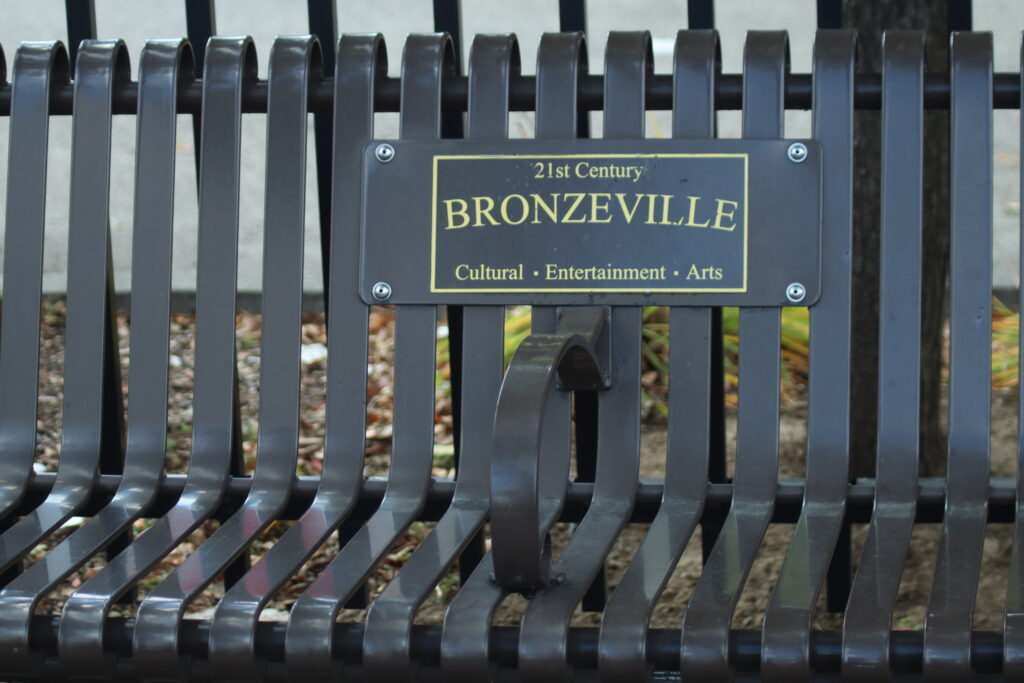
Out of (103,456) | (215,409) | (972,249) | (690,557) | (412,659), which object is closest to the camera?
(412,659)

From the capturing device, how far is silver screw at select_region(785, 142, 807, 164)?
1.73 metres

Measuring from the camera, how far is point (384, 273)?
1.81 meters

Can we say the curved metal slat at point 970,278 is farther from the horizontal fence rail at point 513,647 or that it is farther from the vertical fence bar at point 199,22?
the vertical fence bar at point 199,22

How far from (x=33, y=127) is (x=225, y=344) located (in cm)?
Answer: 40

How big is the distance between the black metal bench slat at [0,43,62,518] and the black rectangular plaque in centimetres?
45

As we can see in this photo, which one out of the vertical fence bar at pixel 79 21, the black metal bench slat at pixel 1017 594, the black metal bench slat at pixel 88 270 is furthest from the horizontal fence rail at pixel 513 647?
the vertical fence bar at pixel 79 21

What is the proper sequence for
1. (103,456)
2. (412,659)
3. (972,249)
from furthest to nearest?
1. (103,456)
2. (972,249)
3. (412,659)

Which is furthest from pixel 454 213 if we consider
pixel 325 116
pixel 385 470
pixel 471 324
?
pixel 385 470

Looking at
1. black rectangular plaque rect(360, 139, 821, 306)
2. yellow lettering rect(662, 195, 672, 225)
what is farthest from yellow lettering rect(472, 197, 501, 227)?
yellow lettering rect(662, 195, 672, 225)


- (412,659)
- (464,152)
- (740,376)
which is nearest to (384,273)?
(464,152)

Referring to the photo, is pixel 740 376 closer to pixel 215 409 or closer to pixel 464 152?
pixel 464 152

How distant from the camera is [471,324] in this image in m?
1.80

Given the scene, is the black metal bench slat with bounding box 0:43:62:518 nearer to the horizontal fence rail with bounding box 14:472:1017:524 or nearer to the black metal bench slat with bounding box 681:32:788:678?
the horizontal fence rail with bounding box 14:472:1017:524

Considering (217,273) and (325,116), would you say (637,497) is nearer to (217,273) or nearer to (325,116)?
(217,273)
